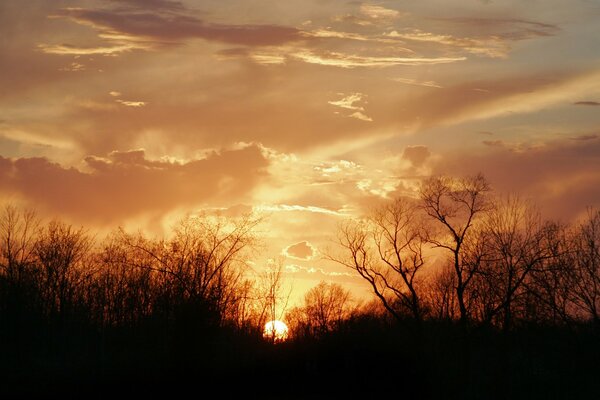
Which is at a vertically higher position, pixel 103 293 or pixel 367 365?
pixel 103 293

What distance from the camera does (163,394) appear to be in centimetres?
4306

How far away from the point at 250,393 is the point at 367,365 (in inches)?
337

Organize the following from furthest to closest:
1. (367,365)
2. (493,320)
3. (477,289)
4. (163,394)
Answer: (477,289) < (493,320) < (367,365) < (163,394)

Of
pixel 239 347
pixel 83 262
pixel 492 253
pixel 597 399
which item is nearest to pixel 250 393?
pixel 239 347

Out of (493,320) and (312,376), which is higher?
(493,320)

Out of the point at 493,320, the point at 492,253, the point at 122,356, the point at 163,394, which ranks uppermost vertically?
the point at 492,253

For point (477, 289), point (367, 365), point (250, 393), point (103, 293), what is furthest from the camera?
point (103, 293)

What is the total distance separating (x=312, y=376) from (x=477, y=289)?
18636mm

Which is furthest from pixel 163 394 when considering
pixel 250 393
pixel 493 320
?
pixel 493 320

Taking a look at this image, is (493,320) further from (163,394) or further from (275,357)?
(163,394)

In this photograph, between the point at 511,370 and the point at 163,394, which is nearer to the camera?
the point at 163,394

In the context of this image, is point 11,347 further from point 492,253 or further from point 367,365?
point 492,253

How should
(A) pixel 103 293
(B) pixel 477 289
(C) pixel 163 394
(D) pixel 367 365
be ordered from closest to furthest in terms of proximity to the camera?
(C) pixel 163 394
(D) pixel 367 365
(B) pixel 477 289
(A) pixel 103 293

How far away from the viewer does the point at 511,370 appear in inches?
2048
